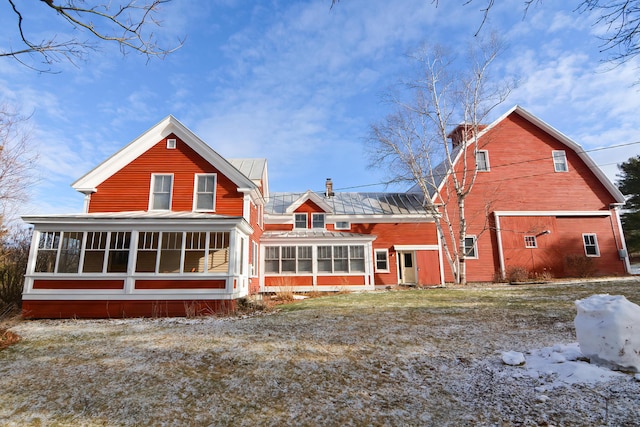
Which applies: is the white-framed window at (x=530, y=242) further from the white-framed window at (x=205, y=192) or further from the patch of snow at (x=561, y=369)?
the white-framed window at (x=205, y=192)

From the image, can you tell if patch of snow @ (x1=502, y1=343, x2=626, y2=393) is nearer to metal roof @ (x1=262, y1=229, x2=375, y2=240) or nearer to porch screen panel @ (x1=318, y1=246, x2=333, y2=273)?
metal roof @ (x1=262, y1=229, x2=375, y2=240)

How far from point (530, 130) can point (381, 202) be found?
36.0 ft

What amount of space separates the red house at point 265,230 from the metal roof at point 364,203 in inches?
5.1

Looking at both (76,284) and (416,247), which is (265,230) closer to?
(416,247)

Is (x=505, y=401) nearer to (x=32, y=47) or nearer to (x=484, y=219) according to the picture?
(x=32, y=47)

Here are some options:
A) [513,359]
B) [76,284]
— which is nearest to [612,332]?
[513,359]

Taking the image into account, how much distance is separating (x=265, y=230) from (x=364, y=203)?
23.0ft

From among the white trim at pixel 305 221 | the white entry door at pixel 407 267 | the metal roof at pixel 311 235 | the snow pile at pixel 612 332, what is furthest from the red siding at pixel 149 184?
the snow pile at pixel 612 332

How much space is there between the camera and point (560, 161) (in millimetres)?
20984

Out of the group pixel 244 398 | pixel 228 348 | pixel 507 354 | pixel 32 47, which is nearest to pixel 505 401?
pixel 507 354

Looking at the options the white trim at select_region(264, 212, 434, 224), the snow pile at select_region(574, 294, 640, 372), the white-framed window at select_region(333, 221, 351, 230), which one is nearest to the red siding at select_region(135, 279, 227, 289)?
the white trim at select_region(264, 212, 434, 224)

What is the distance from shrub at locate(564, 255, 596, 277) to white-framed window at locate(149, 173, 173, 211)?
22474mm

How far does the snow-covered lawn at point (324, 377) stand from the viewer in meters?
3.46

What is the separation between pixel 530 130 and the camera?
21344mm
